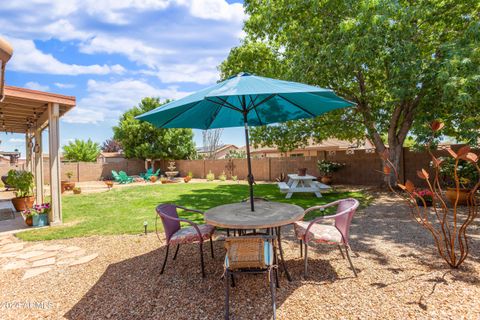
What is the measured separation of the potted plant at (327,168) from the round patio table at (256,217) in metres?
9.61

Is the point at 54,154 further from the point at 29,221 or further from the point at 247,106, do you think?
the point at 247,106

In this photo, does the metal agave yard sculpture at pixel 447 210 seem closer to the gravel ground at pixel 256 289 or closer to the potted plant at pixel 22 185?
the gravel ground at pixel 256 289

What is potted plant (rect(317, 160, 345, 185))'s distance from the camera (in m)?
12.5

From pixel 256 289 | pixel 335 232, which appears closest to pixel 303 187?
pixel 335 232

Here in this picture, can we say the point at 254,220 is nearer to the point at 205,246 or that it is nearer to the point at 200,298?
the point at 200,298

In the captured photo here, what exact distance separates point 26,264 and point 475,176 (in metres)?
9.47

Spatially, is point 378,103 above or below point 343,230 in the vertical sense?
above

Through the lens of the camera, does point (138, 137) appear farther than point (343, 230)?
Yes

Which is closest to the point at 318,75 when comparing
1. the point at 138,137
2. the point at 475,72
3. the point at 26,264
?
the point at 475,72

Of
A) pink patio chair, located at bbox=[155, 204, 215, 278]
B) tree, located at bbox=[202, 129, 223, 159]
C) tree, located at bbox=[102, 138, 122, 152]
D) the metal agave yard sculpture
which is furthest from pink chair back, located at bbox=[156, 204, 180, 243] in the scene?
tree, located at bbox=[102, 138, 122, 152]

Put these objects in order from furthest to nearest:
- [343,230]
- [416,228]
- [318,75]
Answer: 1. [318,75]
2. [416,228]
3. [343,230]

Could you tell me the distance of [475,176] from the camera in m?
6.86

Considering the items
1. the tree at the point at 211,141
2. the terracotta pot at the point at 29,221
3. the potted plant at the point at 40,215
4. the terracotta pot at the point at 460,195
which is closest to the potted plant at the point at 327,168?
the terracotta pot at the point at 460,195

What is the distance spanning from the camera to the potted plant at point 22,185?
697 cm
